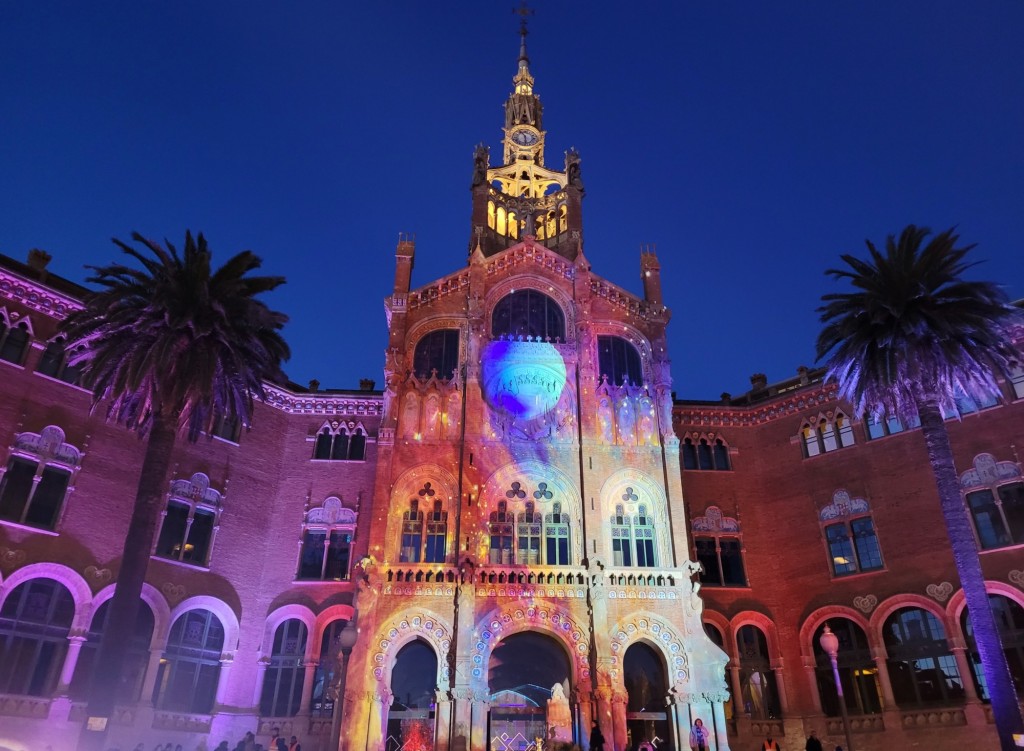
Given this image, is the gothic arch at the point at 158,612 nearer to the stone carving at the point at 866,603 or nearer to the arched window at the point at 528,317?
the arched window at the point at 528,317

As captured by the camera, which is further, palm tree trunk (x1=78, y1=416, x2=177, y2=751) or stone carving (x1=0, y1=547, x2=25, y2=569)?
stone carving (x1=0, y1=547, x2=25, y2=569)

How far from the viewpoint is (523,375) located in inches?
1473

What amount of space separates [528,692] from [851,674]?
13.8 metres

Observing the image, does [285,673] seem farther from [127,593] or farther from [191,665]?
[127,593]

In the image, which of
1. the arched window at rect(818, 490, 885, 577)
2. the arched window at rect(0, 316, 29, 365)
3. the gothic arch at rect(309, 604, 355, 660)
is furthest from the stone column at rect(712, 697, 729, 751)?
the arched window at rect(0, 316, 29, 365)

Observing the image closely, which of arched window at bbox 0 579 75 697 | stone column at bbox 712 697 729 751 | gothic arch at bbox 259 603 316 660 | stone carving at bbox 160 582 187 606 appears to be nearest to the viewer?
arched window at bbox 0 579 75 697

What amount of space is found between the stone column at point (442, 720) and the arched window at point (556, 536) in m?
6.98

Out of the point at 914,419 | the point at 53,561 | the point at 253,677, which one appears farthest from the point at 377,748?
the point at 914,419

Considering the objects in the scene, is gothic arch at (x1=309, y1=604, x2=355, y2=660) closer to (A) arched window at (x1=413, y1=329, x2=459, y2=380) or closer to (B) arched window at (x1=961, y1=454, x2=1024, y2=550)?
(A) arched window at (x1=413, y1=329, x2=459, y2=380)

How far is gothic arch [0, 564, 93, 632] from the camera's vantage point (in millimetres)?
28547

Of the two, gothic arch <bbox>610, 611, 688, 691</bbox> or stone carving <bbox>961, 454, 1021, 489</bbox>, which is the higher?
stone carving <bbox>961, 454, 1021, 489</bbox>

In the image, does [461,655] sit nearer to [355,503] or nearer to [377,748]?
[377,748]

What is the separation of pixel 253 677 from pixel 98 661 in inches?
473

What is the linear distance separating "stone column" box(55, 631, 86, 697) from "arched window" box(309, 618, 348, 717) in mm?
9302
